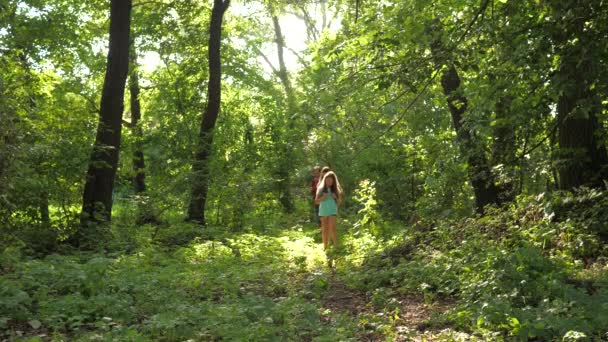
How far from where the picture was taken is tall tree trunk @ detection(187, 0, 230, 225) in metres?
15.9

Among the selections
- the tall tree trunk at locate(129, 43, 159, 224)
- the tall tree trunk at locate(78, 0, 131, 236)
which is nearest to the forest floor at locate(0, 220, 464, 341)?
the tall tree trunk at locate(78, 0, 131, 236)

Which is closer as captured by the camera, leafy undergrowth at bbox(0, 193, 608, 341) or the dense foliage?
leafy undergrowth at bbox(0, 193, 608, 341)

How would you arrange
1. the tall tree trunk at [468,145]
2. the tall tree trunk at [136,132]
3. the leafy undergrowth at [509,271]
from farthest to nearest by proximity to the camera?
the tall tree trunk at [136,132] → the tall tree trunk at [468,145] → the leafy undergrowth at [509,271]

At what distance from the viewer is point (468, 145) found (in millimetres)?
8953

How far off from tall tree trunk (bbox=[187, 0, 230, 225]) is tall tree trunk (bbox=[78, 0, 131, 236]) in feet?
11.4

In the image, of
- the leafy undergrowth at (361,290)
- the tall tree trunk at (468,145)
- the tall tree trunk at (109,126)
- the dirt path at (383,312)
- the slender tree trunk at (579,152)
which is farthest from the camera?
the tall tree trunk at (109,126)

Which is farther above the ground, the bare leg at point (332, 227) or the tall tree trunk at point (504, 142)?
the tall tree trunk at point (504, 142)

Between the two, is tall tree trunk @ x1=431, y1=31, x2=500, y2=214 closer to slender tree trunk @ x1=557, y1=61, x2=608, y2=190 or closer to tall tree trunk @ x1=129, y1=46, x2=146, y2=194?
slender tree trunk @ x1=557, y1=61, x2=608, y2=190

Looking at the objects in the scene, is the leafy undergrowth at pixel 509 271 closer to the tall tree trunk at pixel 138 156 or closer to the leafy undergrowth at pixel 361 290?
the leafy undergrowth at pixel 361 290

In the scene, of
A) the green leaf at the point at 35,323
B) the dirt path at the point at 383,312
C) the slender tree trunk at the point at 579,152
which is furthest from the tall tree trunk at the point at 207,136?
the green leaf at the point at 35,323

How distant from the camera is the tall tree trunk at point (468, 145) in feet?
26.4

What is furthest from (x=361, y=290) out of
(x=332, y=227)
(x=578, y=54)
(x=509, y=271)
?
(x=578, y=54)

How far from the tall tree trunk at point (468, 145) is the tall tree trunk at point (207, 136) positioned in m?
6.70

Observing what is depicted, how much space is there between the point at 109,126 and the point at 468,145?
7284mm
